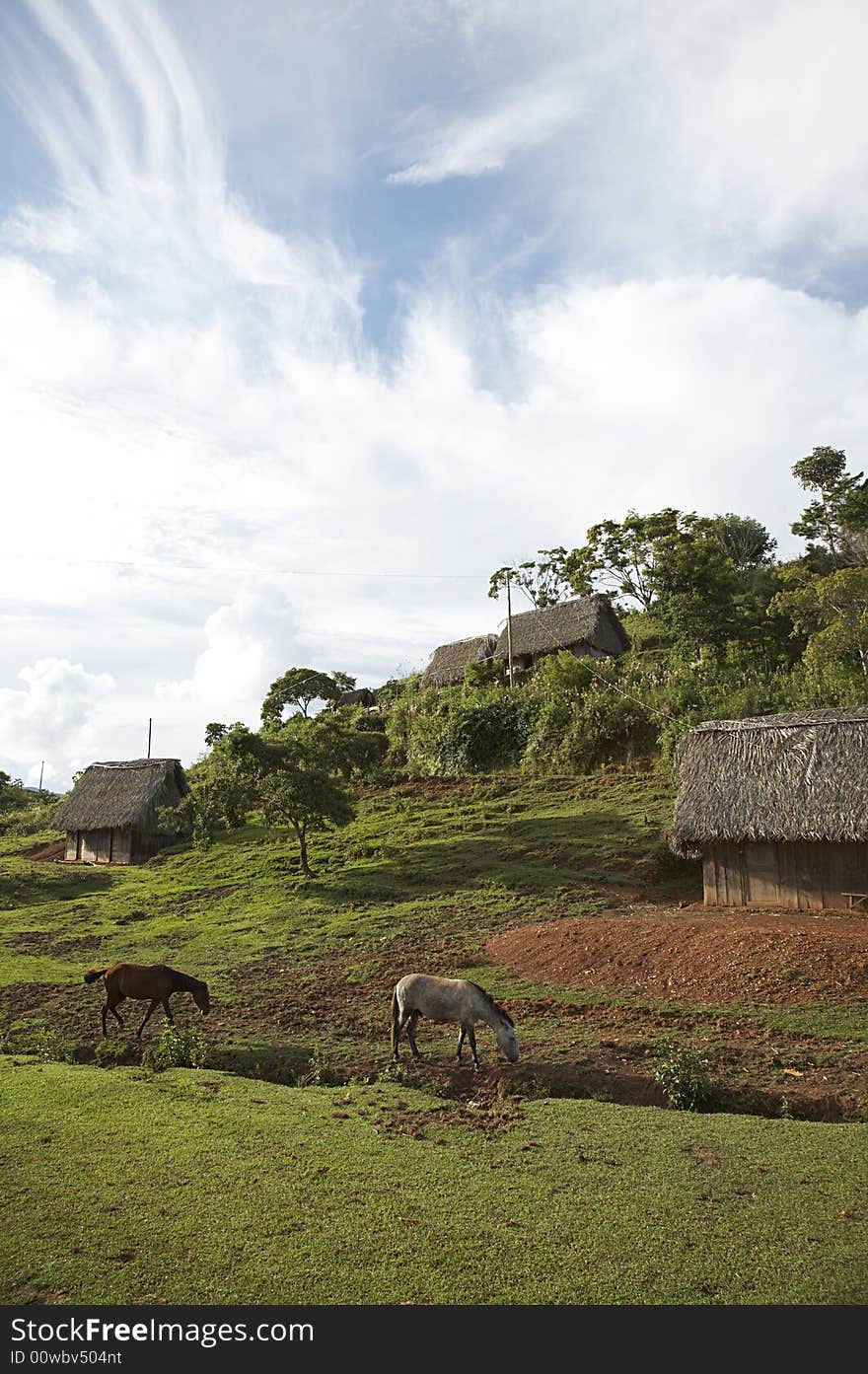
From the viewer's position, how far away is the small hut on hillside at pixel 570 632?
43.7 m

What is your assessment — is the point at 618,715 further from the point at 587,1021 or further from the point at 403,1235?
the point at 403,1235

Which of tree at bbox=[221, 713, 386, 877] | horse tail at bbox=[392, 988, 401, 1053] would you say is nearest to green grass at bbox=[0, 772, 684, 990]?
tree at bbox=[221, 713, 386, 877]

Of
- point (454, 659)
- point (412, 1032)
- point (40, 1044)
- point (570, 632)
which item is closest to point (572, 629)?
point (570, 632)

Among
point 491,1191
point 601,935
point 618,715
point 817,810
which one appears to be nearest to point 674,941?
point 601,935

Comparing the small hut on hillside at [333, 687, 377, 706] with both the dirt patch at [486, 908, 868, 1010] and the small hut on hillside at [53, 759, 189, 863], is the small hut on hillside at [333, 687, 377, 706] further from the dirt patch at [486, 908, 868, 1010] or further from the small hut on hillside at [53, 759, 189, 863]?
the dirt patch at [486, 908, 868, 1010]

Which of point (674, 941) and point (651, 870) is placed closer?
point (674, 941)

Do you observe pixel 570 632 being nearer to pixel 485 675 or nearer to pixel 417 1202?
pixel 485 675

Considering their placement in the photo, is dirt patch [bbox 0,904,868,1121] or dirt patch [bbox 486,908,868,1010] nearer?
dirt patch [bbox 0,904,868,1121]

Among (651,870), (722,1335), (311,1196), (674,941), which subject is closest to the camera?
(722,1335)

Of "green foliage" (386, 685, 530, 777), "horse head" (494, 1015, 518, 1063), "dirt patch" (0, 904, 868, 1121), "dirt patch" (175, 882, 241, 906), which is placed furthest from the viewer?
"green foliage" (386, 685, 530, 777)

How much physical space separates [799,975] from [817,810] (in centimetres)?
656

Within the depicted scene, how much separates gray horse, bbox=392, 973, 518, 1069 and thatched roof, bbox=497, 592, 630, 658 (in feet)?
109

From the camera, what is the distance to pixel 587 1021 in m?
12.5

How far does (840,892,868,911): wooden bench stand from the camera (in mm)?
18250
